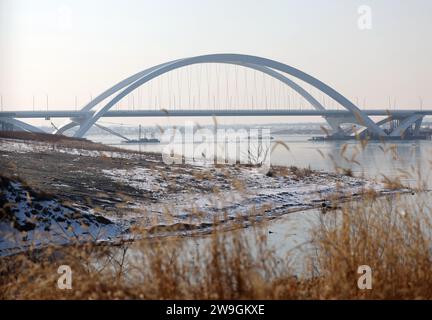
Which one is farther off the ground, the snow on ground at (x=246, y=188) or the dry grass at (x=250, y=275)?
the dry grass at (x=250, y=275)

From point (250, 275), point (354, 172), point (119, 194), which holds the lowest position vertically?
point (354, 172)

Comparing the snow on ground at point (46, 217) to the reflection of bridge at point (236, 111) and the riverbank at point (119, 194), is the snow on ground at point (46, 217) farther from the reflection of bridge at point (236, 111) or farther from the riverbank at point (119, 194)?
the reflection of bridge at point (236, 111)

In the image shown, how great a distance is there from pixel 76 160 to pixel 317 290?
482 inches

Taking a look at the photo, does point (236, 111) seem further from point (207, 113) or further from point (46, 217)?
point (46, 217)

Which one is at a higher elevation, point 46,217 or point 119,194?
point 119,194

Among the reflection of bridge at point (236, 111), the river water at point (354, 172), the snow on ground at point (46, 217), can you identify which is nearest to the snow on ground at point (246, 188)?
the river water at point (354, 172)

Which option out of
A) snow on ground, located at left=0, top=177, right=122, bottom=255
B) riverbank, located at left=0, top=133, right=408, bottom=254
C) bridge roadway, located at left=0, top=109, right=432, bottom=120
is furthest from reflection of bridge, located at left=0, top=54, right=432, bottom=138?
snow on ground, located at left=0, top=177, right=122, bottom=255

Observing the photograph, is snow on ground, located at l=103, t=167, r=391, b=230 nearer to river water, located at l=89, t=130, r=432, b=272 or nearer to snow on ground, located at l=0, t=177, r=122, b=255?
river water, located at l=89, t=130, r=432, b=272

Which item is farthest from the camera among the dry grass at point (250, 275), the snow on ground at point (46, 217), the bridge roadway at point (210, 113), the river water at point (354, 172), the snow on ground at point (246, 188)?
the bridge roadway at point (210, 113)

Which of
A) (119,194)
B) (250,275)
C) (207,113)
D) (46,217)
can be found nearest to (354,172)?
(46,217)

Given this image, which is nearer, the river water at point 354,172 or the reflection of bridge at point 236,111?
the river water at point 354,172
